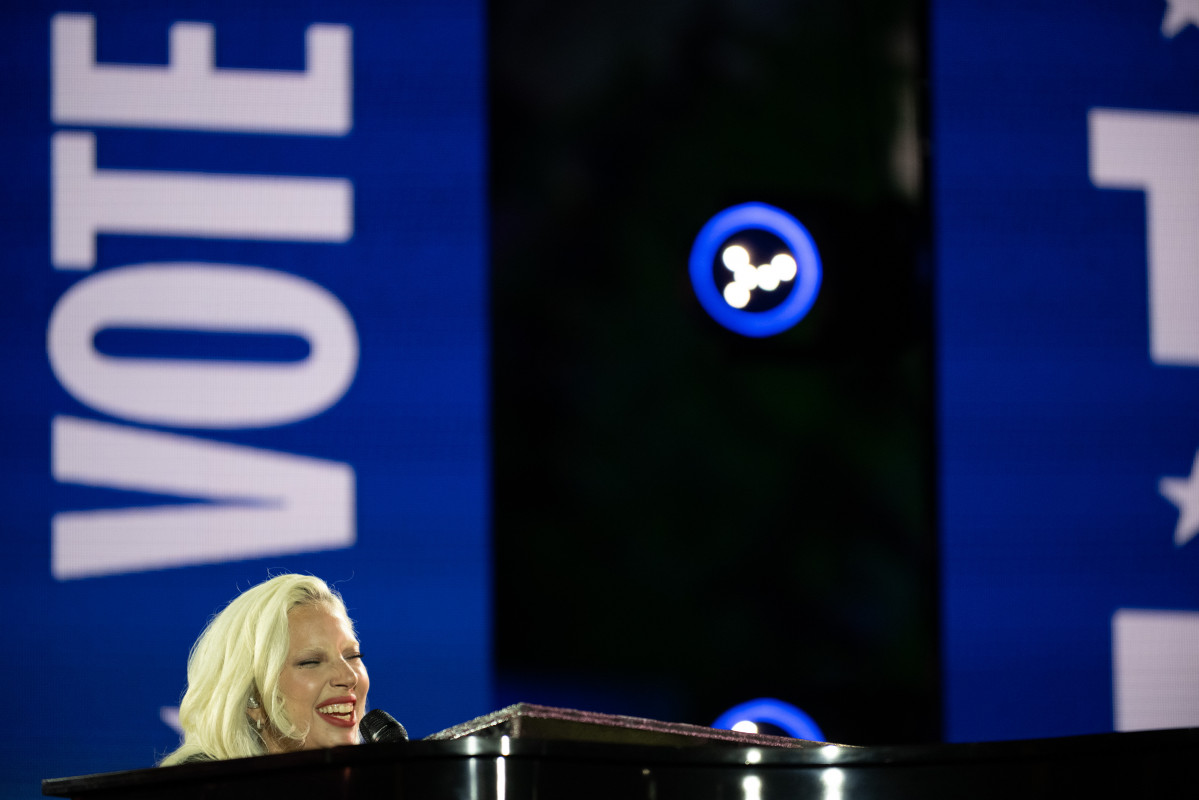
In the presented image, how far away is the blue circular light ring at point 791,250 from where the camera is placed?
429cm

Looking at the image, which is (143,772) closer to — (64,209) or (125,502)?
(125,502)

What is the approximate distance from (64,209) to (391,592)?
1.47 m

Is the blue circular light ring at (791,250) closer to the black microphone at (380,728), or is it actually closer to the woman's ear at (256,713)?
the woman's ear at (256,713)

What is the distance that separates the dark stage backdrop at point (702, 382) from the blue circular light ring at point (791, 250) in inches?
1.8

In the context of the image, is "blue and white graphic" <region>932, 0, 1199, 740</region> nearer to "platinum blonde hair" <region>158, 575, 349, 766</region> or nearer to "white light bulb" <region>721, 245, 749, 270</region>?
"white light bulb" <region>721, 245, 749, 270</region>

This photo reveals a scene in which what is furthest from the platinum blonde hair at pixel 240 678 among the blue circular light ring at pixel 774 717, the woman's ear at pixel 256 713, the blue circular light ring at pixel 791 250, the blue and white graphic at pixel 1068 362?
the blue and white graphic at pixel 1068 362

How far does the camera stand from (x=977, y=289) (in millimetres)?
4367

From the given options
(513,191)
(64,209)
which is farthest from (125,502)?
(513,191)

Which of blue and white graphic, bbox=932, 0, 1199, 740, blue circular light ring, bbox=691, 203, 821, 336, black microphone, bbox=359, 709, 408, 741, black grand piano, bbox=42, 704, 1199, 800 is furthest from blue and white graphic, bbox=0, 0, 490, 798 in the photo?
black grand piano, bbox=42, 704, 1199, 800

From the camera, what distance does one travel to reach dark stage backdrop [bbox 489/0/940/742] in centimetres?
420

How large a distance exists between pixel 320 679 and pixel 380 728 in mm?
485

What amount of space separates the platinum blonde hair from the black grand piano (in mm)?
755

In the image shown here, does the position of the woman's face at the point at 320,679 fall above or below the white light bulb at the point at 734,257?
below

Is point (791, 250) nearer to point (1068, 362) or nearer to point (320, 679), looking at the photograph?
point (1068, 362)
